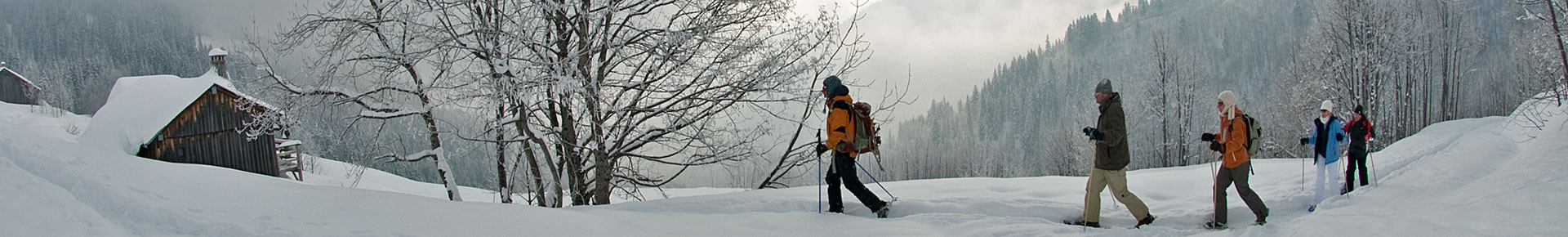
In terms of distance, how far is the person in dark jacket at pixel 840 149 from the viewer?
18.5 ft

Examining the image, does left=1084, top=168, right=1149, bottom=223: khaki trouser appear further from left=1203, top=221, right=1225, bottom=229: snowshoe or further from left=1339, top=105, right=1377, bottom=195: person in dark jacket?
left=1339, top=105, right=1377, bottom=195: person in dark jacket

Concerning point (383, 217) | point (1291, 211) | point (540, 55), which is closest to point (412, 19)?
point (540, 55)

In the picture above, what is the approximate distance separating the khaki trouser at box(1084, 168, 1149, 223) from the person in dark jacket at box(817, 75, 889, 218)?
1.73 meters

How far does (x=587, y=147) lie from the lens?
25.8 feet

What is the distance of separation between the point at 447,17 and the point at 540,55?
4.25ft

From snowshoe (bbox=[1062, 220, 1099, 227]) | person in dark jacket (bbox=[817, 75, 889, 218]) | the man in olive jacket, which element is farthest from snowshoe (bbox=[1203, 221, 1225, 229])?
person in dark jacket (bbox=[817, 75, 889, 218])

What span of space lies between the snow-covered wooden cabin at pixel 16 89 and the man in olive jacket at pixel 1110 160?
3496 cm

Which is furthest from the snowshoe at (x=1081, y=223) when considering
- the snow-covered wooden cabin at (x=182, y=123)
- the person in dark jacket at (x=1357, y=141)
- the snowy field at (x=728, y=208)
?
the snow-covered wooden cabin at (x=182, y=123)

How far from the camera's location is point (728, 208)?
6566 mm

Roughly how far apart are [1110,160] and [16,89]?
3685 cm

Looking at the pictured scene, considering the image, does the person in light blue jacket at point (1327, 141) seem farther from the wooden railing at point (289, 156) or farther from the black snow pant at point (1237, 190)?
the wooden railing at point (289, 156)

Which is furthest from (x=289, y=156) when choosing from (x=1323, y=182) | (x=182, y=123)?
(x=1323, y=182)

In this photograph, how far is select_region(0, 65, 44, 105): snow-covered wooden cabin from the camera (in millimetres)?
24248

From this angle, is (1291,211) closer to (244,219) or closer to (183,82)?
(244,219)
